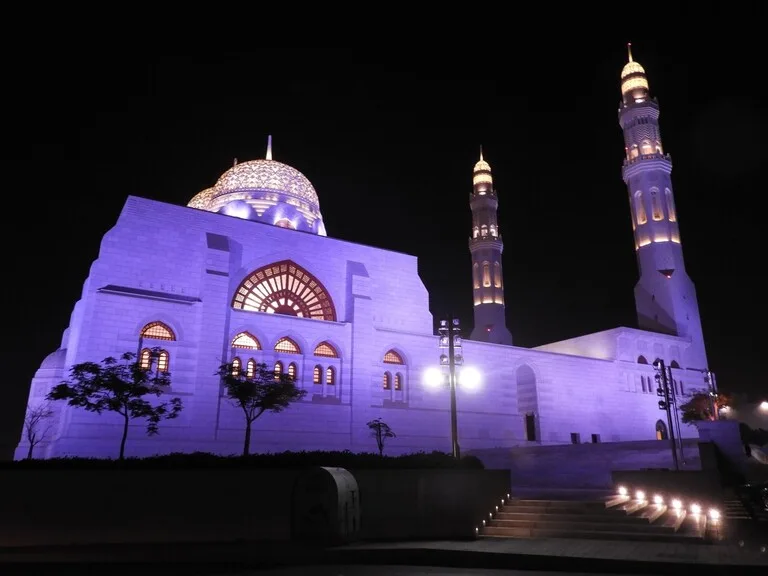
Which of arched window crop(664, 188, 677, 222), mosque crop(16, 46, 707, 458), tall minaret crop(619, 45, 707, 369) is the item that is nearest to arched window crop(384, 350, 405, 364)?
mosque crop(16, 46, 707, 458)

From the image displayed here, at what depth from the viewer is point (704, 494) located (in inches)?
549

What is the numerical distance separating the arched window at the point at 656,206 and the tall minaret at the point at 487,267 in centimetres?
1252

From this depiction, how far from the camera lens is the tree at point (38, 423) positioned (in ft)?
83.0

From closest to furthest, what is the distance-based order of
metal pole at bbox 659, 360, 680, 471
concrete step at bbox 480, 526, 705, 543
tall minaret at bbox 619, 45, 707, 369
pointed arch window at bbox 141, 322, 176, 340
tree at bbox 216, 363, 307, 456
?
concrete step at bbox 480, 526, 705, 543, metal pole at bbox 659, 360, 680, 471, tree at bbox 216, 363, 307, 456, pointed arch window at bbox 141, 322, 176, 340, tall minaret at bbox 619, 45, 707, 369

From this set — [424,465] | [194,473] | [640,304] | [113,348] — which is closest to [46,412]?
[113,348]

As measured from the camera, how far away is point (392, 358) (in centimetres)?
3231

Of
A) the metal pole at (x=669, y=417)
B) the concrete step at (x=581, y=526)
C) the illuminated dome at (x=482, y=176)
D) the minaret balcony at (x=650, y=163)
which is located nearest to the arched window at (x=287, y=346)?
the metal pole at (x=669, y=417)

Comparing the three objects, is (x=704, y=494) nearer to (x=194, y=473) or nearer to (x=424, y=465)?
(x=424, y=465)

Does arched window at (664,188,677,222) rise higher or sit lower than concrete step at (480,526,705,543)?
higher

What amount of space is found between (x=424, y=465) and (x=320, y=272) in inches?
800

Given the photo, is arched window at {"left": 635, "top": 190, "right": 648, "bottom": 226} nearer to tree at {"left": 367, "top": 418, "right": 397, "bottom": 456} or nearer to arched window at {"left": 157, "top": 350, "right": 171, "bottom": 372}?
tree at {"left": 367, "top": 418, "right": 397, "bottom": 456}

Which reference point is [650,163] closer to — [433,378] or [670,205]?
[670,205]

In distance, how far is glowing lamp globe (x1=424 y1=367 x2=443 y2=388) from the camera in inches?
1277

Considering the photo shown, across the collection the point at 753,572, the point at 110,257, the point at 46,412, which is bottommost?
the point at 753,572
